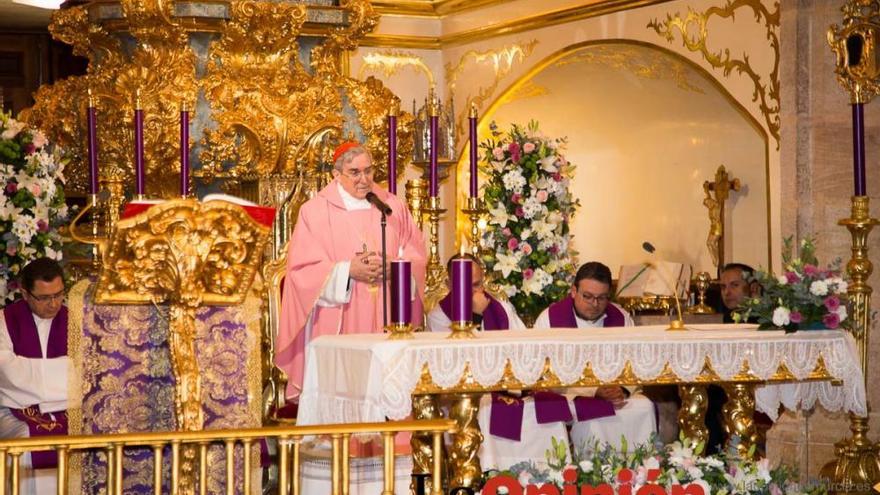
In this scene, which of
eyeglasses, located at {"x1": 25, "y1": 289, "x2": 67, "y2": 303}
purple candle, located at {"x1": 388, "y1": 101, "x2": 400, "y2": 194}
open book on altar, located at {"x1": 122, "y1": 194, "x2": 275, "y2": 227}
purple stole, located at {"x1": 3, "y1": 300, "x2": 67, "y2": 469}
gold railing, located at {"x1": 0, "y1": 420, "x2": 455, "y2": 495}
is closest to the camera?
gold railing, located at {"x1": 0, "y1": 420, "x2": 455, "y2": 495}

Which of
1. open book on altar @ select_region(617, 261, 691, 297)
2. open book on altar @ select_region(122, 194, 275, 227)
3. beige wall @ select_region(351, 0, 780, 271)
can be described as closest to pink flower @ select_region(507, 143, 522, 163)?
beige wall @ select_region(351, 0, 780, 271)

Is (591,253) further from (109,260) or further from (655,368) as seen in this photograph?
(109,260)

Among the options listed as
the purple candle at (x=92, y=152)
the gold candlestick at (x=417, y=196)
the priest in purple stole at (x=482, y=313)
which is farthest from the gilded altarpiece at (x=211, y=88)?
the purple candle at (x=92, y=152)

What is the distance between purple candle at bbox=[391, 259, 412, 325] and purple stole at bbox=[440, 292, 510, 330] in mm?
1986

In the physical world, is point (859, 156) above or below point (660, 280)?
above

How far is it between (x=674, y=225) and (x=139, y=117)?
19.3ft

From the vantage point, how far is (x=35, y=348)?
7.45 meters

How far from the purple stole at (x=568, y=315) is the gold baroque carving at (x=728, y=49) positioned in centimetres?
178

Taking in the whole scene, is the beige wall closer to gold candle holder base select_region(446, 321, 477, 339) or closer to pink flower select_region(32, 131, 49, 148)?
gold candle holder base select_region(446, 321, 477, 339)

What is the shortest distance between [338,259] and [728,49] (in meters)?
3.33

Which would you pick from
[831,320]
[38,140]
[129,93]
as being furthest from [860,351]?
[129,93]

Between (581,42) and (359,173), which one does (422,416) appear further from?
(581,42)

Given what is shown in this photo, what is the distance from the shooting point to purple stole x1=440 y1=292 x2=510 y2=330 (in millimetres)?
8531

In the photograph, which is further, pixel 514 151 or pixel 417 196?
pixel 514 151
